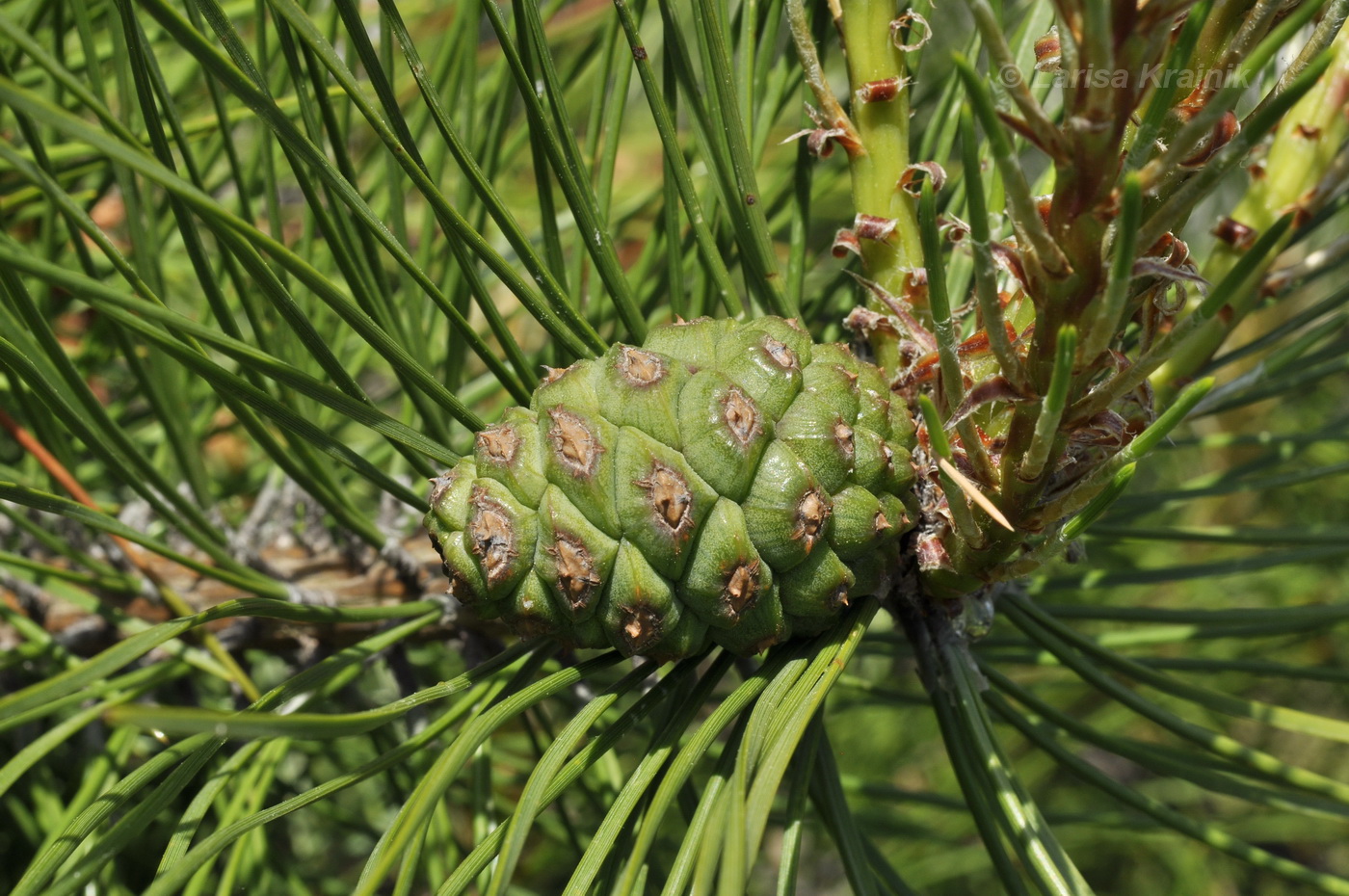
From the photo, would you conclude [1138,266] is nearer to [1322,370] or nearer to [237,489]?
[1322,370]

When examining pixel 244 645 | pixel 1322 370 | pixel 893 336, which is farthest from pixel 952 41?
pixel 244 645

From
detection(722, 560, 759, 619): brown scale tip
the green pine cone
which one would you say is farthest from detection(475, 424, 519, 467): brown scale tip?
detection(722, 560, 759, 619): brown scale tip

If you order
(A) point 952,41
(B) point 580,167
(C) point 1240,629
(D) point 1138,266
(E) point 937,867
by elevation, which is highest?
(A) point 952,41

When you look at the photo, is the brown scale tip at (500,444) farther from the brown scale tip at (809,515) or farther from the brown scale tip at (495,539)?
the brown scale tip at (809,515)

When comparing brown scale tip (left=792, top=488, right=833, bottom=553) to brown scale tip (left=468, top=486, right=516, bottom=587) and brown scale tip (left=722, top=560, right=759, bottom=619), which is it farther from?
brown scale tip (left=468, top=486, right=516, bottom=587)

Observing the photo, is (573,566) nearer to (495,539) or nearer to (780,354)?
(495,539)
